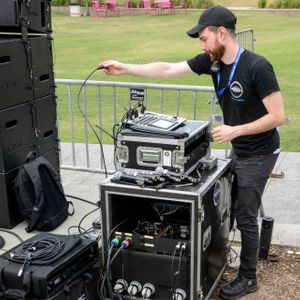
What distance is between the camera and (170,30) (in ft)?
82.3

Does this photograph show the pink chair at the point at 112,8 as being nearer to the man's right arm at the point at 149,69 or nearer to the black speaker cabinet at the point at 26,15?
the black speaker cabinet at the point at 26,15

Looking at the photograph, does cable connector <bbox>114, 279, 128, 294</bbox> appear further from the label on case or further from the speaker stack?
the speaker stack

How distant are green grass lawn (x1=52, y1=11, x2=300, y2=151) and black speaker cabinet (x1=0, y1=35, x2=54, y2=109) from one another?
12.3 ft

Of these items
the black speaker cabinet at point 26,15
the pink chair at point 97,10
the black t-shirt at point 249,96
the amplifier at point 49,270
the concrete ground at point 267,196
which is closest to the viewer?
the amplifier at point 49,270

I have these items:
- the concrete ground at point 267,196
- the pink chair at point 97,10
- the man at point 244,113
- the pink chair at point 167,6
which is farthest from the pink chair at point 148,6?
the man at point 244,113

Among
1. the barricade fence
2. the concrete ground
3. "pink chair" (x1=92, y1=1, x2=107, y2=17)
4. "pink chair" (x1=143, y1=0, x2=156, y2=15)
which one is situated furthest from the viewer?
"pink chair" (x1=143, y1=0, x2=156, y2=15)

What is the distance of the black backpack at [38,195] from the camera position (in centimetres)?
410

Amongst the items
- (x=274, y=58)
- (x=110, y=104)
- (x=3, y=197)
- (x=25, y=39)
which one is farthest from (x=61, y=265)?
(x=274, y=58)

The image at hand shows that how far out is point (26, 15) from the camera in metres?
4.28

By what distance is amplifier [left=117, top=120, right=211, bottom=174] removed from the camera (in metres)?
3.41

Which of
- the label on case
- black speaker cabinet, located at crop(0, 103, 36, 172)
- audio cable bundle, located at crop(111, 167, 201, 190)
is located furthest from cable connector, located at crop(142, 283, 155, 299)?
black speaker cabinet, located at crop(0, 103, 36, 172)

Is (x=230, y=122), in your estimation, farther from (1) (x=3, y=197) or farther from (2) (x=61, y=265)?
(1) (x=3, y=197)

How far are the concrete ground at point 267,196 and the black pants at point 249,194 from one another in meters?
0.89

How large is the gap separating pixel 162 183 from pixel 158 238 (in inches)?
15.7
